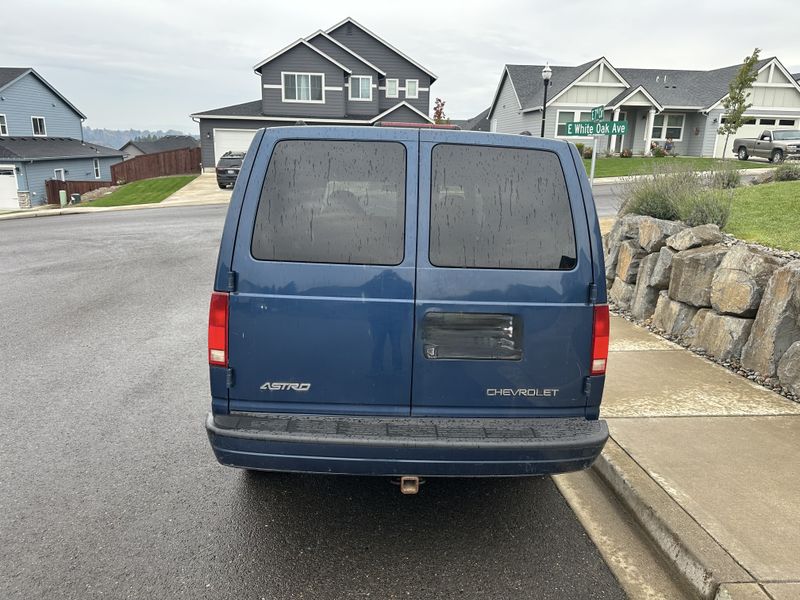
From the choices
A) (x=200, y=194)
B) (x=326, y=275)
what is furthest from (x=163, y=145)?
(x=326, y=275)

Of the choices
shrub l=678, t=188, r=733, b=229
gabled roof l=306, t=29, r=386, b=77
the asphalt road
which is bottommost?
the asphalt road

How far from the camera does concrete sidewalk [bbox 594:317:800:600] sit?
3.00 metres

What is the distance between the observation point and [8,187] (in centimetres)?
3669

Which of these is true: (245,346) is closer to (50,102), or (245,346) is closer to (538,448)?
(538,448)

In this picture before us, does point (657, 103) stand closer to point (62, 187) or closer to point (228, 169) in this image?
point (228, 169)

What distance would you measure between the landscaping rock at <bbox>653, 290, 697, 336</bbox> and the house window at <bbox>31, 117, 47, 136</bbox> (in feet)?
151

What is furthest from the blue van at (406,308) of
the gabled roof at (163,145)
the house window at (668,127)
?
the gabled roof at (163,145)

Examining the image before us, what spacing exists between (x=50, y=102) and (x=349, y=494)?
48488 mm

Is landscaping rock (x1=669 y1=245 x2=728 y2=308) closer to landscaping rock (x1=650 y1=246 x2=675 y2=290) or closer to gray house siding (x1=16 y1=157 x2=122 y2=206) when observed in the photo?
landscaping rock (x1=650 y1=246 x2=675 y2=290)

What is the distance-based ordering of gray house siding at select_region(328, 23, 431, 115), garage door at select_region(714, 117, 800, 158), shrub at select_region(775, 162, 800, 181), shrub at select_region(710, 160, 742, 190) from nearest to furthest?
shrub at select_region(710, 160, 742, 190) < shrub at select_region(775, 162, 800, 181) < gray house siding at select_region(328, 23, 431, 115) < garage door at select_region(714, 117, 800, 158)

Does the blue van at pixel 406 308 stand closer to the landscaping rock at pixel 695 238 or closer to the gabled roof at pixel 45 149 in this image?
the landscaping rock at pixel 695 238

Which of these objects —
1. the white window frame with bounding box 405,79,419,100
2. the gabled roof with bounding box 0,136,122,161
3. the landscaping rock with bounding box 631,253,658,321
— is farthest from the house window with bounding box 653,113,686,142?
the gabled roof with bounding box 0,136,122,161

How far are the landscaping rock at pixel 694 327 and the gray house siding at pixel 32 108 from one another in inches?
1735

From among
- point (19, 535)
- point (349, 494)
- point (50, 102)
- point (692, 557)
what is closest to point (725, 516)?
point (692, 557)
